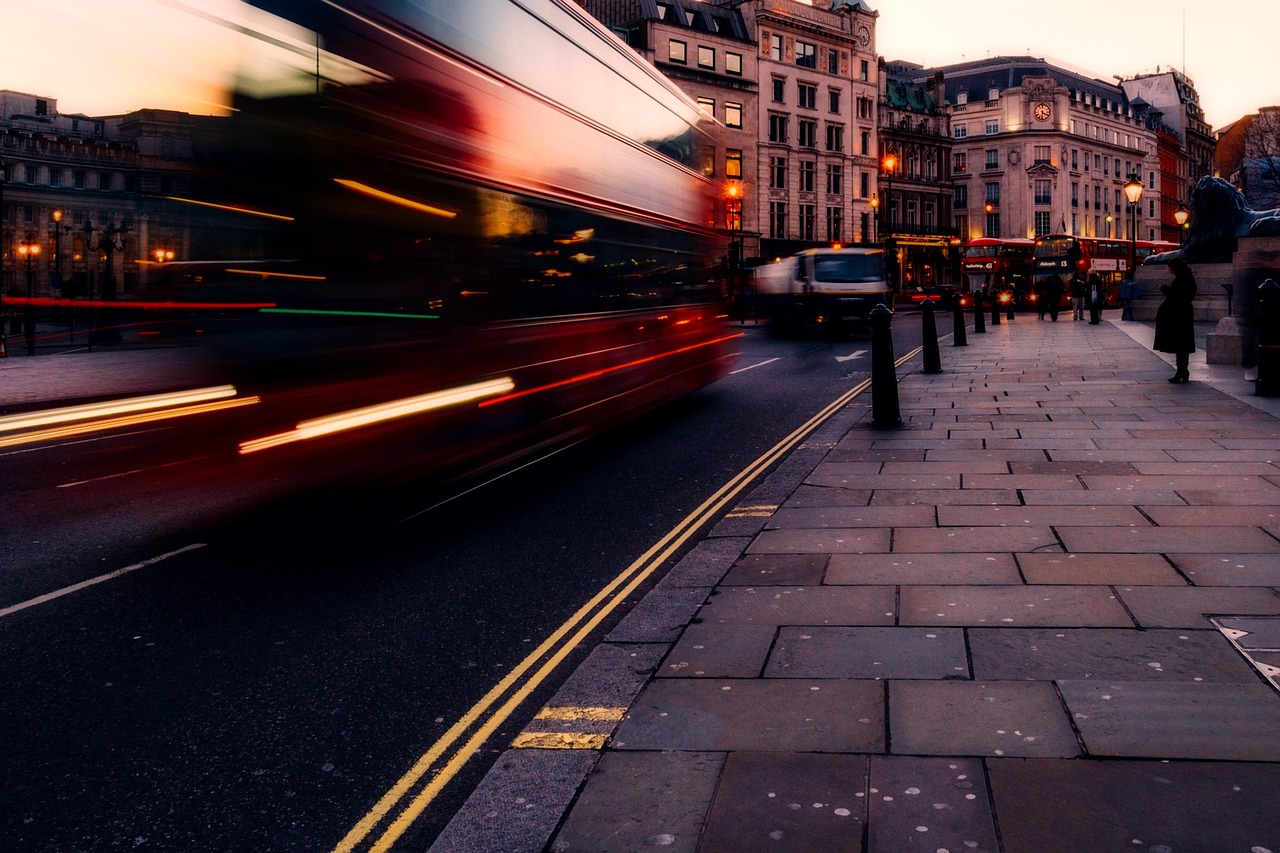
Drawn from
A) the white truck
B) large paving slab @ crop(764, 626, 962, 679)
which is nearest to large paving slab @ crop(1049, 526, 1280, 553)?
large paving slab @ crop(764, 626, 962, 679)

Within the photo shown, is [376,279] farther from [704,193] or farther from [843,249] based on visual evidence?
[843,249]

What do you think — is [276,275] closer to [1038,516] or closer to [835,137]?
[1038,516]

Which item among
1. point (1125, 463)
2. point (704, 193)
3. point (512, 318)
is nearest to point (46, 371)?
point (704, 193)

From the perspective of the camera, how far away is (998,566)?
5.45 metres

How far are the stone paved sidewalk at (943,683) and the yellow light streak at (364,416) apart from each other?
73.5 inches

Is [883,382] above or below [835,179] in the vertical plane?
→ below

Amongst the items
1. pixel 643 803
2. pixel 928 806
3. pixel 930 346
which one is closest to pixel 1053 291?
pixel 930 346

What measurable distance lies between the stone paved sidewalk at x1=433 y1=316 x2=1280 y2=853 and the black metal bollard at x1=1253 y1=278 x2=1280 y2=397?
4.94 meters

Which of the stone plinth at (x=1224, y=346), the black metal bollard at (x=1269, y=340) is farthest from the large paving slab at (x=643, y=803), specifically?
the stone plinth at (x=1224, y=346)

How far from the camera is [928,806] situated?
286 cm

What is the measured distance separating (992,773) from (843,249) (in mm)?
29598

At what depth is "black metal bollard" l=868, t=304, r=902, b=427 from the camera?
1078 cm

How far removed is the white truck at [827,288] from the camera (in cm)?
2997

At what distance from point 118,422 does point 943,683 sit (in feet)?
39.0
